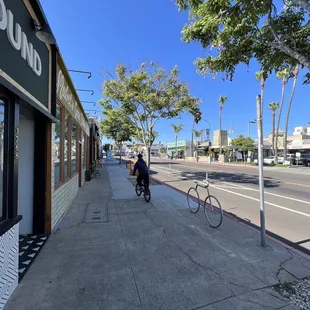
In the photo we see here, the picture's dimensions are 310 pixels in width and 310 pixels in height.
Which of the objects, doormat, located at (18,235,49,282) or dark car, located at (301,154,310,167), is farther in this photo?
dark car, located at (301,154,310,167)

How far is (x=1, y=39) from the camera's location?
2.63 m

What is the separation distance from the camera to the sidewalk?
2857mm

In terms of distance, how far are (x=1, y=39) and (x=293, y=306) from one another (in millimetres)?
4858

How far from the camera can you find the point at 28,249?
14.0 ft

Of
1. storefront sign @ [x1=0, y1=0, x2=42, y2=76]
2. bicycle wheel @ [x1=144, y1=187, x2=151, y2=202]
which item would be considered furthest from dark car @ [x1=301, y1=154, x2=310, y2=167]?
storefront sign @ [x1=0, y1=0, x2=42, y2=76]

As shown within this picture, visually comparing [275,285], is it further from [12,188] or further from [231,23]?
[231,23]

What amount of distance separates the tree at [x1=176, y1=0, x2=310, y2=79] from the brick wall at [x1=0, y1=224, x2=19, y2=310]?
16.4ft

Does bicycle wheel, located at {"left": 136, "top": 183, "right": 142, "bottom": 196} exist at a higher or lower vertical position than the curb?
higher

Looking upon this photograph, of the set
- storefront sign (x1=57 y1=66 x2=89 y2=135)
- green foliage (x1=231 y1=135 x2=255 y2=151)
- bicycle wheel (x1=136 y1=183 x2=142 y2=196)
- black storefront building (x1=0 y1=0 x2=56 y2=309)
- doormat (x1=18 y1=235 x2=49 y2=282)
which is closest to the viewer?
black storefront building (x1=0 y1=0 x2=56 y2=309)

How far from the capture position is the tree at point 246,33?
13.7 ft

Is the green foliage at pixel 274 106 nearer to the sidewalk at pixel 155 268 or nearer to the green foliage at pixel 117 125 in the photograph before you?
the green foliage at pixel 117 125


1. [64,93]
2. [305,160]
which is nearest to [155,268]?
[64,93]

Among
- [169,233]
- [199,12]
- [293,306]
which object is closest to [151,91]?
[199,12]

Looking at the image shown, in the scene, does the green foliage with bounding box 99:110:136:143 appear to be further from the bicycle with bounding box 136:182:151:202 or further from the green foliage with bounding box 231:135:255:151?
the green foliage with bounding box 231:135:255:151
